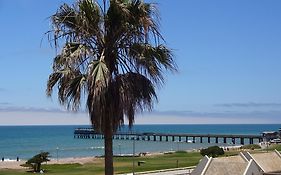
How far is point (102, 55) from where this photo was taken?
10852mm

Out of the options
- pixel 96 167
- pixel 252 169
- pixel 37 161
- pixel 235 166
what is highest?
pixel 235 166

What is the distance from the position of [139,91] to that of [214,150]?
193 ft

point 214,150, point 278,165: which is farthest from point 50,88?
point 214,150

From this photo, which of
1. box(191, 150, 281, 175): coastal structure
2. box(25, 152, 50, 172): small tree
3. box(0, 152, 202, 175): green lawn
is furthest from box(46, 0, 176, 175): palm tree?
box(25, 152, 50, 172): small tree

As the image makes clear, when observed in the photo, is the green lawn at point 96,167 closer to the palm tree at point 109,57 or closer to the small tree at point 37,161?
the small tree at point 37,161

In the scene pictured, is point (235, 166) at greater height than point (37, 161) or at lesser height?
greater

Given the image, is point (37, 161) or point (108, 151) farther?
point (37, 161)

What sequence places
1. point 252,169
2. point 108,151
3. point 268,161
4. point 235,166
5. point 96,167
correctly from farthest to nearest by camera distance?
1. point 96,167
2. point 268,161
3. point 235,166
4. point 252,169
5. point 108,151

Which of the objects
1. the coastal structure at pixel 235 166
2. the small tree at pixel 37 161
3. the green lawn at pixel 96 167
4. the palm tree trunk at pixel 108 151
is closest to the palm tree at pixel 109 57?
the palm tree trunk at pixel 108 151

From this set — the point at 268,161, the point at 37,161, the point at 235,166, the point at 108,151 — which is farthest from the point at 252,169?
the point at 37,161

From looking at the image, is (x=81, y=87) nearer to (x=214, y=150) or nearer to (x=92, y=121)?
(x=92, y=121)

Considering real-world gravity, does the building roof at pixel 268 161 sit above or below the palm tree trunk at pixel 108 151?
below

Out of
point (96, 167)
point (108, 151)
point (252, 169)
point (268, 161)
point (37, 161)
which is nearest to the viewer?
point (108, 151)

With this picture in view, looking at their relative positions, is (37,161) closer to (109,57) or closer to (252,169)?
(252,169)
